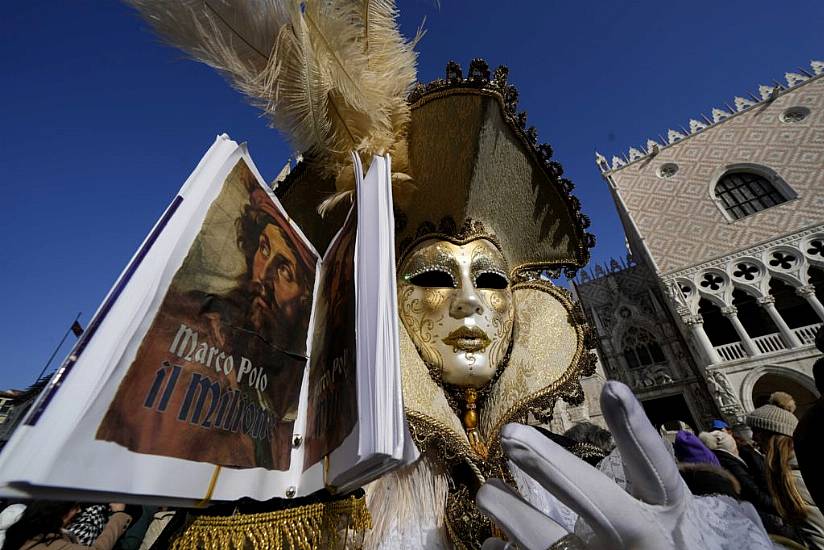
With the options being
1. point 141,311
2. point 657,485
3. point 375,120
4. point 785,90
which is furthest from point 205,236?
point 785,90

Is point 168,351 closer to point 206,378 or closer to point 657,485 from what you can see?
point 206,378

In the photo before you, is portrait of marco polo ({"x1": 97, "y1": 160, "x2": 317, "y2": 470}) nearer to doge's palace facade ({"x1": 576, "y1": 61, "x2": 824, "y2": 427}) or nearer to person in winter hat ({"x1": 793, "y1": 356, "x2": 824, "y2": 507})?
person in winter hat ({"x1": 793, "y1": 356, "x2": 824, "y2": 507})

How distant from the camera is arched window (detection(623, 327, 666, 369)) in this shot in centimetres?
1173

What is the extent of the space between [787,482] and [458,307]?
5.93 feet

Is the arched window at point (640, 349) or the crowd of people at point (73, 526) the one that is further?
the arched window at point (640, 349)

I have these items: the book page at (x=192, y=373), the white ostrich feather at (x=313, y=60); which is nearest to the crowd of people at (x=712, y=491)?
the book page at (x=192, y=373)

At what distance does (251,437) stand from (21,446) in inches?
12.0

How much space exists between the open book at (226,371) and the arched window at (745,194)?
45.6 feet

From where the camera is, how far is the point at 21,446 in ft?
1.04

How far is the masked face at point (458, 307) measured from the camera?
1.18 m

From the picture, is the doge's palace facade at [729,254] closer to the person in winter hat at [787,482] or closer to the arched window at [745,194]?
the arched window at [745,194]

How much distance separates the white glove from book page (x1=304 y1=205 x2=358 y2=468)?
11.1 inches

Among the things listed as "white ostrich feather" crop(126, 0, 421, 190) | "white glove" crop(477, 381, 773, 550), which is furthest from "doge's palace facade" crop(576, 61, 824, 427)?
"white ostrich feather" crop(126, 0, 421, 190)

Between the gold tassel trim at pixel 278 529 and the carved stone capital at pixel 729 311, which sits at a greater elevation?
the carved stone capital at pixel 729 311
